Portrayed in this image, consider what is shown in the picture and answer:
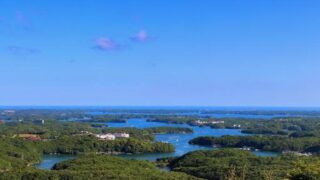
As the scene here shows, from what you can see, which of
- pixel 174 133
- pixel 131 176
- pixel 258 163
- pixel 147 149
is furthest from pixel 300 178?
pixel 174 133

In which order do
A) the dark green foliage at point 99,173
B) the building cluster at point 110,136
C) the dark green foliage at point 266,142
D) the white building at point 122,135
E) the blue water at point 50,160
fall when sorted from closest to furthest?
the dark green foliage at point 99,173 < the blue water at point 50,160 < the dark green foliage at point 266,142 < the building cluster at point 110,136 < the white building at point 122,135

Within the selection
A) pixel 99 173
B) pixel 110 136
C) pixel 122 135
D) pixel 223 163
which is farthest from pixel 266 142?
pixel 99 173

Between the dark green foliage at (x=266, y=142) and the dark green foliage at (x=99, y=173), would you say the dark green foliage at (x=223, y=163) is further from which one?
the dark green foliage at (x=266, y=142)

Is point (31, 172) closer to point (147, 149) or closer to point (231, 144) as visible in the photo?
point (147, 149)

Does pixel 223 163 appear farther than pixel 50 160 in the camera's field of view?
No

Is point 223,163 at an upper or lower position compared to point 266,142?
lower

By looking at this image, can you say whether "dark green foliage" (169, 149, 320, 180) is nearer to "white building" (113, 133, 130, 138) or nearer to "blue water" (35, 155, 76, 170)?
"blue water" (35, 155, 76, 170)

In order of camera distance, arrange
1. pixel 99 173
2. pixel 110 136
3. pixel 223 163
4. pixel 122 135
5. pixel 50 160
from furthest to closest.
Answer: pixel 122 135, pixel 110 136, pixel 50 160, pixel 223 163, pixel 99 173

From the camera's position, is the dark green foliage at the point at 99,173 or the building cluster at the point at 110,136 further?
the building cluster at the point at 110,136

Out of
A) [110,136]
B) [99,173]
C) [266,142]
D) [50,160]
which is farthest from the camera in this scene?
[110,136]

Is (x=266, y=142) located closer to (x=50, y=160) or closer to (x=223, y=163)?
(x=223, y=163)

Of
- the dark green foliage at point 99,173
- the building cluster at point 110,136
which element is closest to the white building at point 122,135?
the building cluster at point 110,136
